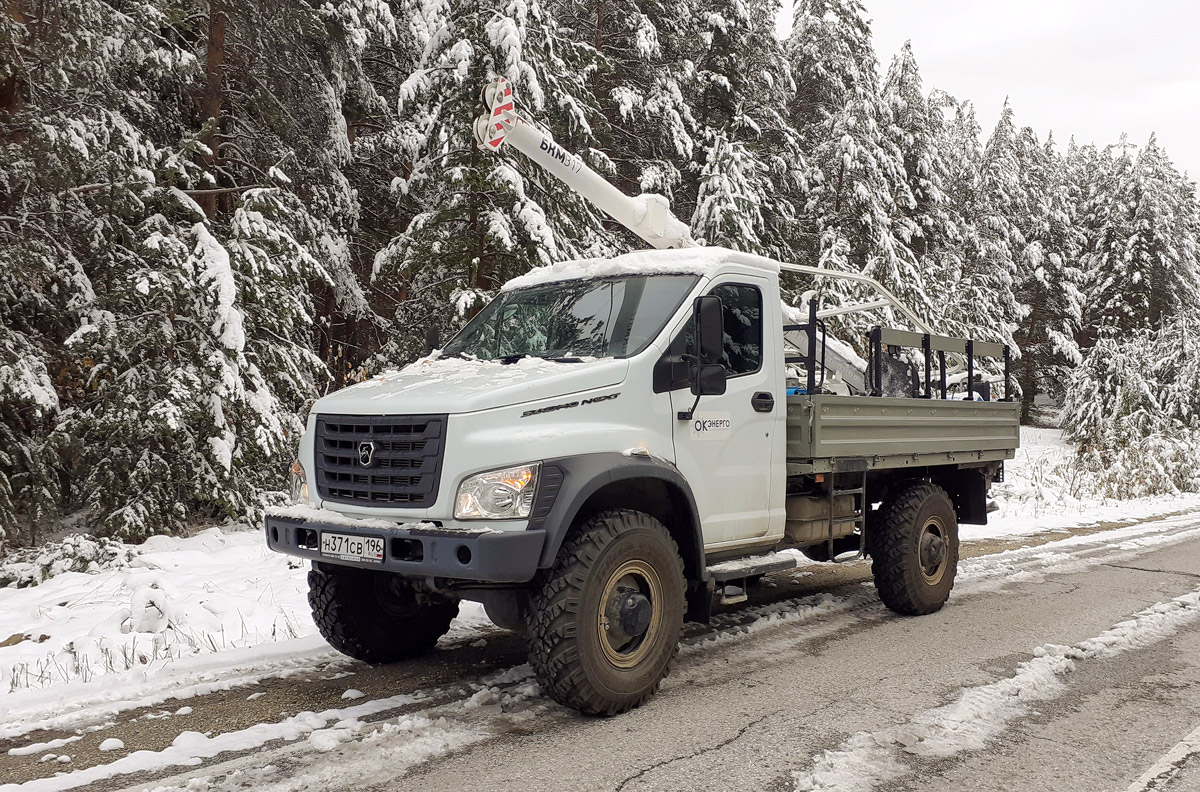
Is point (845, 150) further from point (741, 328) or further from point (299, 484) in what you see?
point (299, 484)

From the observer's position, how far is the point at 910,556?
702 centimetres

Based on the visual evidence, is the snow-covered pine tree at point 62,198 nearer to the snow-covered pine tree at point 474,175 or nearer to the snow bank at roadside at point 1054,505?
the snow-covered pine tree at point 474,175

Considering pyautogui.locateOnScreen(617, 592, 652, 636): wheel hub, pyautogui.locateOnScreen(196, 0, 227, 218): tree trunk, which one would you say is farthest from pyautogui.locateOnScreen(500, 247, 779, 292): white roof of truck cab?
pyautogui.locateOnScreen(196, 0, 227, 218): tree trunk

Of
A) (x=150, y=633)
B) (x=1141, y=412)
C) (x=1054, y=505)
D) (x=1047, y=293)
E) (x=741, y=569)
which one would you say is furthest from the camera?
(x=1047, y=293)

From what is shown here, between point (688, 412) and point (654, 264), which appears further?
point (654, 264)

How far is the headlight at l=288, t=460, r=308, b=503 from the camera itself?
5123mm

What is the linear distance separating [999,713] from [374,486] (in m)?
3.45

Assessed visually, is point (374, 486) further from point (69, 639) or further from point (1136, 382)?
point (1136, 382)

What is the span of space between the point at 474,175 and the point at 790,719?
9306 mm

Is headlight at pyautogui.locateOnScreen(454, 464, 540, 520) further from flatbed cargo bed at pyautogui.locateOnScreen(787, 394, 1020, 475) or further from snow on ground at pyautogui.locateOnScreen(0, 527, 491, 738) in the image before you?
flatbed cargo bed at pyautogui.locateOnScreen(787, 394, 1020, 475)

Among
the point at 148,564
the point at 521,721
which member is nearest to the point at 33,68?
the point at 148,564

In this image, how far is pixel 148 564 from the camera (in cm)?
840

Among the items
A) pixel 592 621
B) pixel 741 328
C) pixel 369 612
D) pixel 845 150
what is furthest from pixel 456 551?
pixel 845 150

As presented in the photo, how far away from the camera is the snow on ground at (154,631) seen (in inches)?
192
